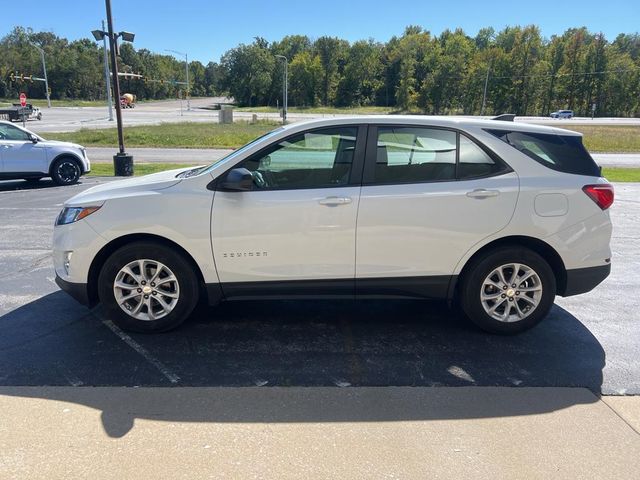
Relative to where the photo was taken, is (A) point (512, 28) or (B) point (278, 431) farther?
(A) point (512, 28)

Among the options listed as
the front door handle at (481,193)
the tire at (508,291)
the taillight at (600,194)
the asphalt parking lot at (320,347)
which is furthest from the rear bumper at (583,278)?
the front door handle at (481,193)

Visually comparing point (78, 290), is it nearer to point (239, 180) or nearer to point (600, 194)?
point (239, 180)

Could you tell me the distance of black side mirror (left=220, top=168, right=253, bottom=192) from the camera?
3.72 metres

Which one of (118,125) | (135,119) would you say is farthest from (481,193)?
(135,119)

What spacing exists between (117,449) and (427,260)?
252 cm

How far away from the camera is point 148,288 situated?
3955 millimetres

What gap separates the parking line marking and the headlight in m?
0.93

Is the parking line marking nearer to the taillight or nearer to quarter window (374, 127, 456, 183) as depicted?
quarter window (374, 127, 456, 183)

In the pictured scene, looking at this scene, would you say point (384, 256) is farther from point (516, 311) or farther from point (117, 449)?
point (117, 449)

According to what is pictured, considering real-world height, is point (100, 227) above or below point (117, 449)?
above

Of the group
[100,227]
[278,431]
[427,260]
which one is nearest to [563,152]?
[427,260]

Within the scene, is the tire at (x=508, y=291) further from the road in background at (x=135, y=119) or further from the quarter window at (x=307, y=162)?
the road in background at (x=135, y=119)

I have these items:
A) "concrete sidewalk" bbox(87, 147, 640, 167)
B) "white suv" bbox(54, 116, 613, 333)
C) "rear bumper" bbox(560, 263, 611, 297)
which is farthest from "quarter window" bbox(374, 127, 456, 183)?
"concrete sidewalk" bbox(87, 147, 640, 167)

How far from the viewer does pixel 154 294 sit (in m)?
3.96
